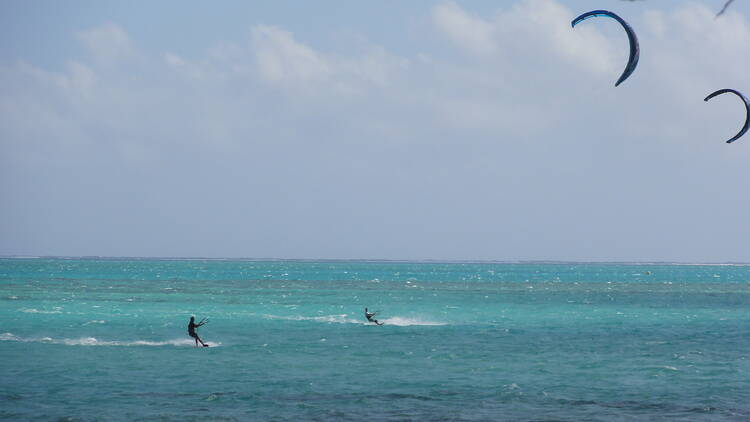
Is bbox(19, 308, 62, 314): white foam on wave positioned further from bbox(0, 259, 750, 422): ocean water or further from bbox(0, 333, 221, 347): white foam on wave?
bbox(0, 333, 221, 347): white foam on wave

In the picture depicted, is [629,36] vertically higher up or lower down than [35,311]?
higher up

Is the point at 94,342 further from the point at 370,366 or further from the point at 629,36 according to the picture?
the point at 629,36

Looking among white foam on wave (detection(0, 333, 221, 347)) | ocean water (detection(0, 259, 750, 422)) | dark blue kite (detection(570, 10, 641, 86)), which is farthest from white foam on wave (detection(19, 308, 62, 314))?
dark blue kite (detection(570, 10, 641, 86))

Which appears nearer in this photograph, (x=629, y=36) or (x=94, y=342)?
(x=629, y=36)

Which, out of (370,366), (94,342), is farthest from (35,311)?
(370,366)

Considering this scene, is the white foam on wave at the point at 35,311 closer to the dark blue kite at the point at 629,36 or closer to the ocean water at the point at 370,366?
the ocean water at the point at 370,366

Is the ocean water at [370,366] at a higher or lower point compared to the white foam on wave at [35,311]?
lower

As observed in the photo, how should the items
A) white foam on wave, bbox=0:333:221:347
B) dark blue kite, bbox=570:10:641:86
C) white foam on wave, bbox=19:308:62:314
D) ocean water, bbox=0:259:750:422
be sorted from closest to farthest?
dark blue kite, bbox=570:10:641:86 < ocean water, bbox=0:259:750:422 < white foam on wave, bbox=0:333:221:347 < white foam on wave, bbox=19:308:62:314

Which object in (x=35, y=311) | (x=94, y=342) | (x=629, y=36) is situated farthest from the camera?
(x=35, y=311)

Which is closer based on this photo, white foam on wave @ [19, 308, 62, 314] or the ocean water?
the ocean water

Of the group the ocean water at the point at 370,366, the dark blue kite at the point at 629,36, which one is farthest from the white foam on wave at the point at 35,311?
the dark blue kite at the point at 629,36

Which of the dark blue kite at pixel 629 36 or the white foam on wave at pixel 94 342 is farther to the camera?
the white foam on wave at pixel 94 342

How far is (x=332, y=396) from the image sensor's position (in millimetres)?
25453

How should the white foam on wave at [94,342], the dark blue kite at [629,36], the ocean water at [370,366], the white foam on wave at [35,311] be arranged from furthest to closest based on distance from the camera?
the white foam on wave at [35,311], the white foam on wave at [94,342], the ocean water at [370,366], the dark blue kite at [629,36]
